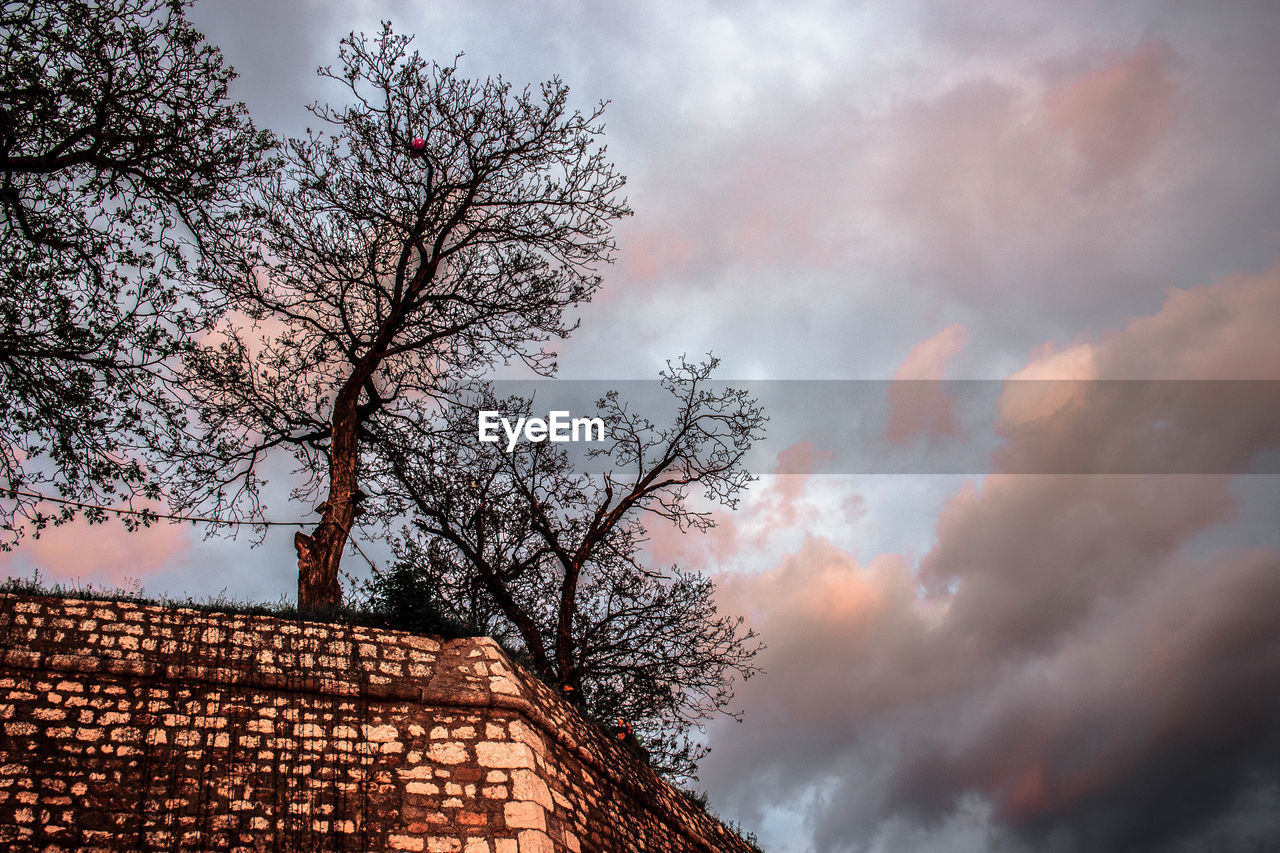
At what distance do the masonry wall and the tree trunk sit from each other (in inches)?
53.7

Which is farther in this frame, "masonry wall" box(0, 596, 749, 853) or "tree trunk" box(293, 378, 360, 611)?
"tree trunk" box(293, 378, 360, 611)

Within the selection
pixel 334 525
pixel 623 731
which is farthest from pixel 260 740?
pixel 623 731

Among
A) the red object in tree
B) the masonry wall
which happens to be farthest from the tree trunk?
the red object in tree

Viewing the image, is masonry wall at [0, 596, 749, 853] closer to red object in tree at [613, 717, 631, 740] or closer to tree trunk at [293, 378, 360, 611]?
tree trunk at [293, 378, 360, 611]

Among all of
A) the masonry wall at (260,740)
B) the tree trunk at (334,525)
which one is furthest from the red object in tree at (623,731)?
the tree trunk at (334,525)

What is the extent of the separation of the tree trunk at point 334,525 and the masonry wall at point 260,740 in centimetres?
137

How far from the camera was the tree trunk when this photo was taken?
368 inches

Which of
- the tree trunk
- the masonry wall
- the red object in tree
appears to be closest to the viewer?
the masonry wall

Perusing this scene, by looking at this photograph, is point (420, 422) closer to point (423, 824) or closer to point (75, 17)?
point (75, 17)

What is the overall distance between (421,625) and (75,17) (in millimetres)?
6922

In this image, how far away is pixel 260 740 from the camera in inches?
252

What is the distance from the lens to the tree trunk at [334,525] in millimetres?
9336

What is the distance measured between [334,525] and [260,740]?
3.72 m

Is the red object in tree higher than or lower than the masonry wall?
higher
